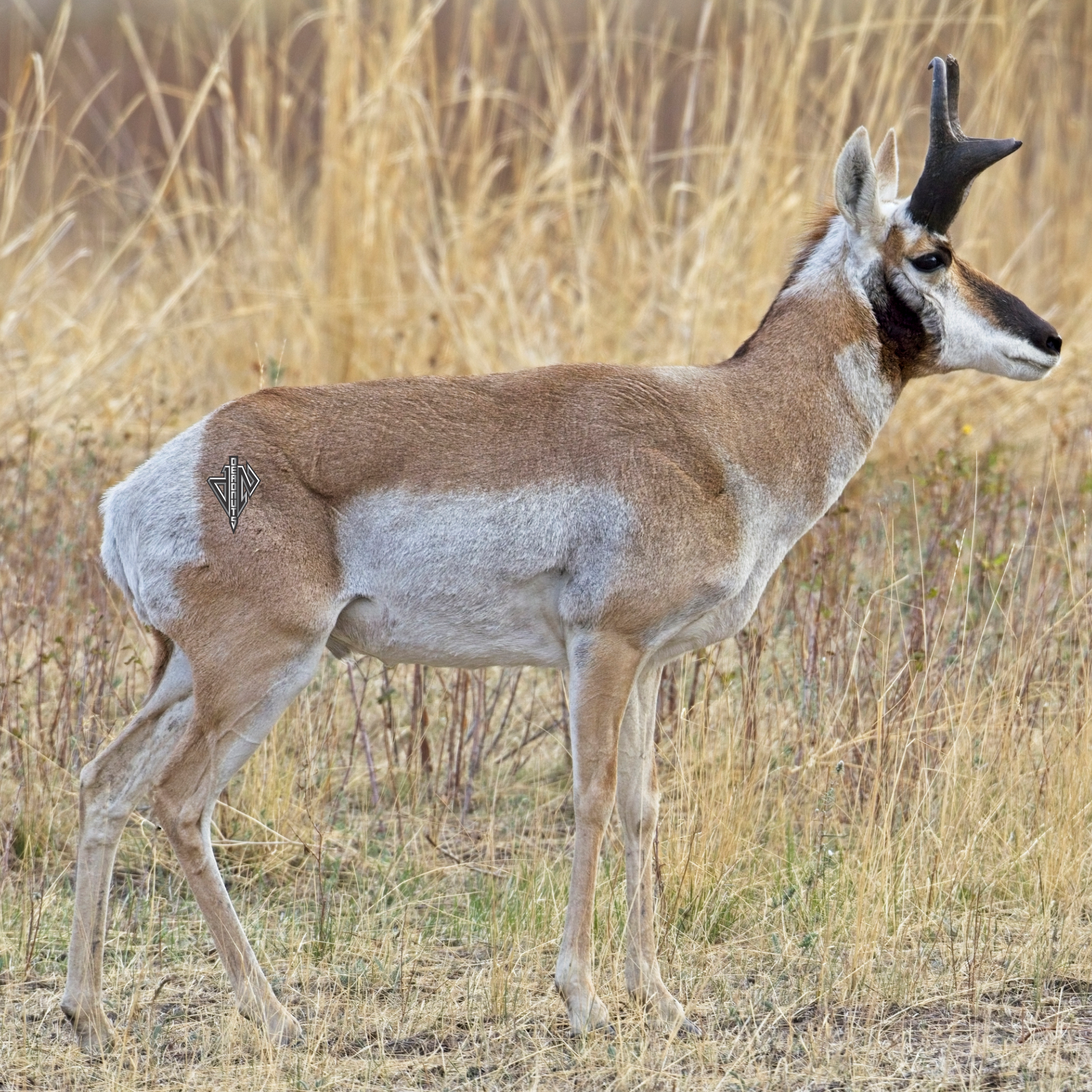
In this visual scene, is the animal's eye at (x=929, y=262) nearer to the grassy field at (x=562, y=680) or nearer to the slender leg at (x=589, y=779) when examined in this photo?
the grassy field at (x=562, y=680)

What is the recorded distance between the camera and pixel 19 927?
4.86 metres

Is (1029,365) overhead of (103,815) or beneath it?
overhead

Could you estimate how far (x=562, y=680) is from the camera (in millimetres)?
5637

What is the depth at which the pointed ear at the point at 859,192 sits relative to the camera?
4.43 m

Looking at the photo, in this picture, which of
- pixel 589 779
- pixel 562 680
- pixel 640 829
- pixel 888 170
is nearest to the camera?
pixel 589 779

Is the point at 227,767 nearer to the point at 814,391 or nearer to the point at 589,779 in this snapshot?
the point at 589,779

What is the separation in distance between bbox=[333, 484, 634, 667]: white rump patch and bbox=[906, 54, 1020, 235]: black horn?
1292mm

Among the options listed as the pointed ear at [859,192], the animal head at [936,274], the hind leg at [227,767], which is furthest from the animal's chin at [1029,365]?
the hind leg at [227,767]

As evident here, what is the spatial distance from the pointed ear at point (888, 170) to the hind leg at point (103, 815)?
258 centimetres

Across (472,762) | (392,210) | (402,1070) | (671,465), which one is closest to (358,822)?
(472,762)

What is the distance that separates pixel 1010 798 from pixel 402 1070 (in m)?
2.37

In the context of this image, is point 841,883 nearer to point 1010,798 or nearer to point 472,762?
point 1010,798

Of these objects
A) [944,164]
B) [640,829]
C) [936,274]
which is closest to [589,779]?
[640,829]

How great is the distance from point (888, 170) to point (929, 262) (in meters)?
0.50
